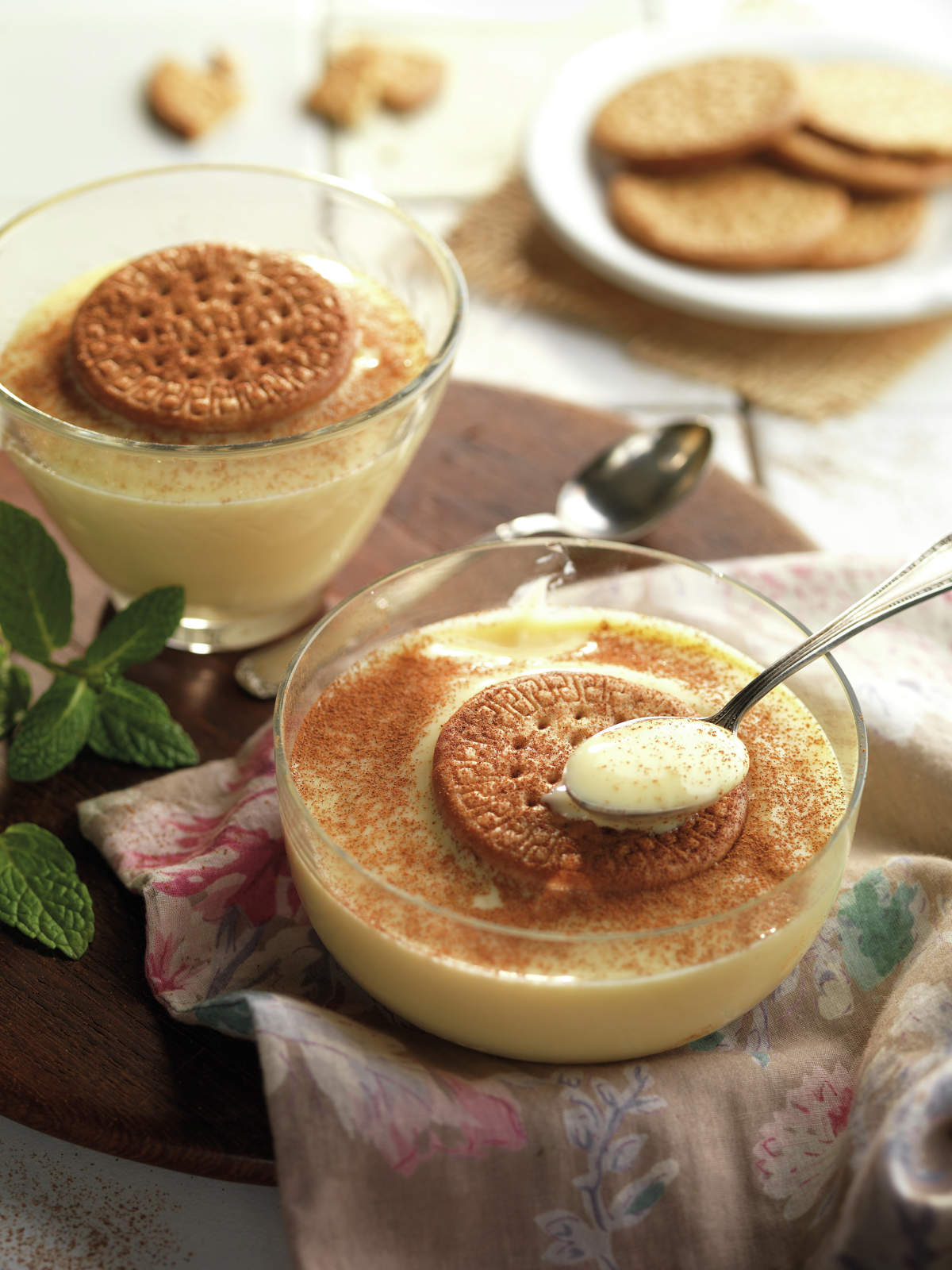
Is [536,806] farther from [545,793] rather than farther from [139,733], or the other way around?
[139,733]

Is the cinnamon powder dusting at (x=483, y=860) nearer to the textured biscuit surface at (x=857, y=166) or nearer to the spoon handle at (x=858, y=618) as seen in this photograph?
the spoon handle at (x=858, y=618)

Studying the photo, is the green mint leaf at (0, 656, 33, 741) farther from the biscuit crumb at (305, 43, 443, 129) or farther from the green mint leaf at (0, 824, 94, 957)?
the biscuit crumb at (305, 43, 443, 129)

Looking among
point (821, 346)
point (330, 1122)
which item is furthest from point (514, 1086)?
point (821, 346)

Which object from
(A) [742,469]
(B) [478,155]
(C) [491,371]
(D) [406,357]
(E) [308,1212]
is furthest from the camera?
(B) [478,155]

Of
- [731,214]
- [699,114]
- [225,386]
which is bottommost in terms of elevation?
[731,214]

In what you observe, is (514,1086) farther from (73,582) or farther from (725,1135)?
(73,582)

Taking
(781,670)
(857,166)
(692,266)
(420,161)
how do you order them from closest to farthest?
(781,670)
(692,266)
(857,166)
(420,161)

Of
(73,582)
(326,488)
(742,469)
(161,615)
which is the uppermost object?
(326,488)

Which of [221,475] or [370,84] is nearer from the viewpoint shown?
[221,475]

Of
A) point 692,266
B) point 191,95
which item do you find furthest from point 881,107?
point 191,95
